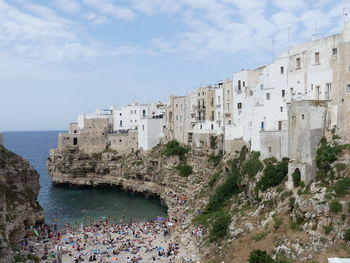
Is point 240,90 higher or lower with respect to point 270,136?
higher

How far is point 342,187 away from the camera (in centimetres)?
2709

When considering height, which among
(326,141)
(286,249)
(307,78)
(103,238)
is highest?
(307,78)

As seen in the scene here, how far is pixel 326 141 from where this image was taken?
3177cm

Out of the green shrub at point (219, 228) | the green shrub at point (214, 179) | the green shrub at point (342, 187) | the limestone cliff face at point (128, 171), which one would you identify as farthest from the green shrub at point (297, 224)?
the limestone cliff face at point (128, 171)

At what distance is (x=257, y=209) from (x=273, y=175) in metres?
3.39

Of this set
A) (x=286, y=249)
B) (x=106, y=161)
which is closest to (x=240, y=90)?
(x=286, y=249)

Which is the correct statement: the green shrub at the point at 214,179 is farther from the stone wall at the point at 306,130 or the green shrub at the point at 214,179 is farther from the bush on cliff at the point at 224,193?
the stone wall at the point at 306,130

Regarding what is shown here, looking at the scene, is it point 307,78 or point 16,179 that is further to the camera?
point 16,179

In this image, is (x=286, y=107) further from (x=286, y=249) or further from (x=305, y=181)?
(x=286, y=249)

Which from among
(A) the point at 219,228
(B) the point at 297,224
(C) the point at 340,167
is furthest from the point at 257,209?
(C) the point at 340,167

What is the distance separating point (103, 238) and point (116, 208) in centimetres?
1250

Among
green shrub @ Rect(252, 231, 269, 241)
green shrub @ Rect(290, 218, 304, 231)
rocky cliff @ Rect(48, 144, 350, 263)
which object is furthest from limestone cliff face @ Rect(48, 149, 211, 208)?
green shrub @ Rect(290, 218, 304, 231)

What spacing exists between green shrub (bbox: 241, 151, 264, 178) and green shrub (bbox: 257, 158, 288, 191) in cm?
188

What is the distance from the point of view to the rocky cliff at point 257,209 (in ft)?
85.6
